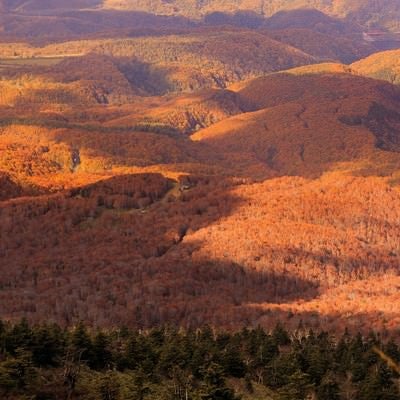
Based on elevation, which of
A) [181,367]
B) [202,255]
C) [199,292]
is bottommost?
[202,255]

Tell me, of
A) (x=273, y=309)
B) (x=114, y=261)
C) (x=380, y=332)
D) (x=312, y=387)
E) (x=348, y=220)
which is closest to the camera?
(x=312, y=387)

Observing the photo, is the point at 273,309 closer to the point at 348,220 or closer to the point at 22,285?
the point at 22,285

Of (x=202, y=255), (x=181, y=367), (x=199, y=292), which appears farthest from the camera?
(x=202, y=255)

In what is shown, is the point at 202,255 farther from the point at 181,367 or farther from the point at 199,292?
the point at 181,367

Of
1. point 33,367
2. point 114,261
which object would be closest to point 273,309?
point 114,261

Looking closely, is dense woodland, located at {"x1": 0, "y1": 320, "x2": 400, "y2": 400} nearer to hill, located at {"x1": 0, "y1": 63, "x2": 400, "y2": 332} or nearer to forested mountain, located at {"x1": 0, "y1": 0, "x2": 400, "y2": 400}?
forested mountain, located at {"x1": 0, "y1": 0, "x2": 400, "y2": 400}

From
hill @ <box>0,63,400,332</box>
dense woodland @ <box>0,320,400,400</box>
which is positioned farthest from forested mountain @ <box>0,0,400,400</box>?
hill @ <box>0,63,400,332</box>

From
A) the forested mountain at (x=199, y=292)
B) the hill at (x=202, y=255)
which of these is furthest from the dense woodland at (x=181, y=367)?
the hill at (x=202, y=255)

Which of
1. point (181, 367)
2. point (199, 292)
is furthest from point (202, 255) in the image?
point (181, 367)
